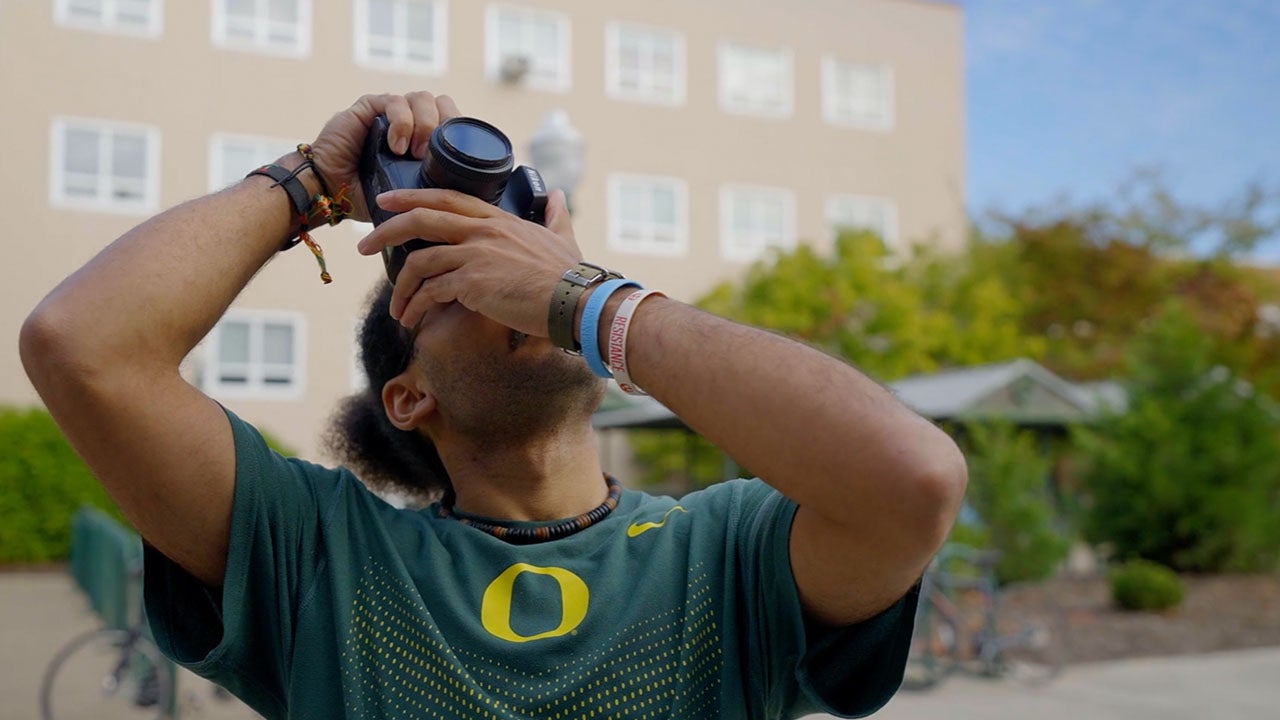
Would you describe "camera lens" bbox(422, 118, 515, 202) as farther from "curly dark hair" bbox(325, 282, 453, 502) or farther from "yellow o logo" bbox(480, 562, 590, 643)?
"yellow o logo" bbox(480, 562, 590, 643)

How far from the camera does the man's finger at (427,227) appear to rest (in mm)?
1639

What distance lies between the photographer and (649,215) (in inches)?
842

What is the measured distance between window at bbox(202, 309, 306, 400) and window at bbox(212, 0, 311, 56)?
4.09 metres

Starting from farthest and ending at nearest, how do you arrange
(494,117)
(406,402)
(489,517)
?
(494,117) → (406,402) → (489,517)

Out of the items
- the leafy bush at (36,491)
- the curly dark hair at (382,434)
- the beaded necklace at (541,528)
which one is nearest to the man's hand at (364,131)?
the curly dark hair at (382,434)

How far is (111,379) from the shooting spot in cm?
157

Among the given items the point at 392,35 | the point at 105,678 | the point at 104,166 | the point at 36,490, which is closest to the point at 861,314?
the point at 392,35

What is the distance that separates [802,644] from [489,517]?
555 mm

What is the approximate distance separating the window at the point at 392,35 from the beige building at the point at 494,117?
34 millimetres

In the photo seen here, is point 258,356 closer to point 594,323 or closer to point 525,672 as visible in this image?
point 525,672

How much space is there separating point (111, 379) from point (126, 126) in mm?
18420

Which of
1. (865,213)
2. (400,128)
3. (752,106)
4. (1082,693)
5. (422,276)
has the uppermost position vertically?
(752,106)

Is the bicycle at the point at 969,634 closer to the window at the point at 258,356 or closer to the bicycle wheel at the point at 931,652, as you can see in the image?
the bicycle wheel at the point at 931,652

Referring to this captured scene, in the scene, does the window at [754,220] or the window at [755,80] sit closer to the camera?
the window at [754,220]
